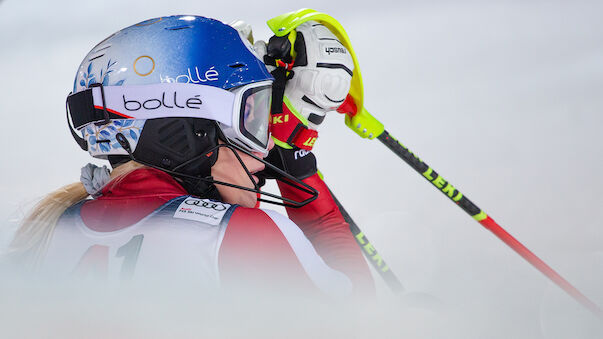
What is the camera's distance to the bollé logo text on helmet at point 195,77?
42.6 inches

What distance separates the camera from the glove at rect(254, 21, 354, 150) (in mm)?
1870

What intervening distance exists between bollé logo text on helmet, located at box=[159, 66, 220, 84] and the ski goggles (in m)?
0.01

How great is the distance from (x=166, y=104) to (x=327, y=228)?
3.68ft

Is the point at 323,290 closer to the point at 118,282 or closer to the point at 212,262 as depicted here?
the point at 212,262

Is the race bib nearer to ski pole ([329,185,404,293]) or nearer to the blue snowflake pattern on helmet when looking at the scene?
the blue snowflake pattern on helmet

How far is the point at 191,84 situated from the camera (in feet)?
3.58

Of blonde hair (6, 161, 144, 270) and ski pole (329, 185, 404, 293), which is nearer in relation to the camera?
blonde hair (6, 161, 144, 270)

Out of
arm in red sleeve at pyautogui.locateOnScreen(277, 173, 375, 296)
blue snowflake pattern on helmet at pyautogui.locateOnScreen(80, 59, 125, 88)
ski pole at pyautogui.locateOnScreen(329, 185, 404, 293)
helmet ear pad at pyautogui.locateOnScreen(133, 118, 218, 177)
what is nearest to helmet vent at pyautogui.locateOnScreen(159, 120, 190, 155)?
helmet ear pad at pyautogui.locateOnScreen(133, 118, 218, 177)

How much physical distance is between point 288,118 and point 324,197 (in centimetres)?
39

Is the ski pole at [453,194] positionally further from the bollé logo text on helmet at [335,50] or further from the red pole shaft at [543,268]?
the bollé logo text on helmet at [335,50]

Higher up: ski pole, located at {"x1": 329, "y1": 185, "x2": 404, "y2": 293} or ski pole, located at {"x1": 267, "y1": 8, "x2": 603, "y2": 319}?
ski pole, located at {"x1": 267, "y1": 8, "x2": 603, "y2": 319}

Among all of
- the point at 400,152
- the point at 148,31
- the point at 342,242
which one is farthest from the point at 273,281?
the point at 400,152

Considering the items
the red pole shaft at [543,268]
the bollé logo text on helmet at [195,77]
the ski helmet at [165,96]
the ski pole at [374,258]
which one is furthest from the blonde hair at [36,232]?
the red pole shaft at [543,268]

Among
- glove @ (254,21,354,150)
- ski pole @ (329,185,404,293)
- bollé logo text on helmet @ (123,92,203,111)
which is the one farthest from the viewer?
ski pole @ (329,185,404,293)
